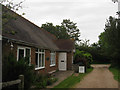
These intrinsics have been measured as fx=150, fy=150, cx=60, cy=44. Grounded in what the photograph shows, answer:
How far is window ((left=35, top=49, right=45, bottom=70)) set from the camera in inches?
509

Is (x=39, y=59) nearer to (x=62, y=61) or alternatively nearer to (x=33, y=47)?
(x=33, y=47)

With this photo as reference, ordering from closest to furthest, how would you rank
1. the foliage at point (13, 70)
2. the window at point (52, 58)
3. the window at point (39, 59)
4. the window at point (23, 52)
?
the foliage at point (13, 70)
the window at point (23, 52)
the window at point (39, 59)
the window at point (52, 58)

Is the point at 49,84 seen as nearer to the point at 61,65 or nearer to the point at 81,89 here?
the point at 81,89

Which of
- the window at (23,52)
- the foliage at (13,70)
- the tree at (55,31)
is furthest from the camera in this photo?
the tree at (55,31)

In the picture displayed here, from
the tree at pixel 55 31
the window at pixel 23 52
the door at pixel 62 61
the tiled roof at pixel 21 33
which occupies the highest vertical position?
the tree at pixel 55 31

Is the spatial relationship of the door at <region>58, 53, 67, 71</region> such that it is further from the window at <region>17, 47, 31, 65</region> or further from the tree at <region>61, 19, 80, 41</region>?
the tree at <region>61, 19, 80, 41</region>

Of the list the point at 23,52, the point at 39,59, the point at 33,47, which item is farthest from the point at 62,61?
the point at 23,52

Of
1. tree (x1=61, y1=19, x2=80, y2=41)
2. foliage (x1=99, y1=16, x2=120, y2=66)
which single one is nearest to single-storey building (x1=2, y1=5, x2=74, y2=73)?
foliage (x1=99, y1=16, x2=120, y2=66)

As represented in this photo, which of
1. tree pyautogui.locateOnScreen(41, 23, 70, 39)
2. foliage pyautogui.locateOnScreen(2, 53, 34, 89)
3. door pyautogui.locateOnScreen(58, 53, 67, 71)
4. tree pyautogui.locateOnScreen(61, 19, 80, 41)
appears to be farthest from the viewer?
tree pyautogui.locateOnScreen(61, 19, 80, 41)

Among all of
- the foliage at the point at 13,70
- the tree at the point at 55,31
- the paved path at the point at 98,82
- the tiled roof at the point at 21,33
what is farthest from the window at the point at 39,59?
the tree at the point at 55,31

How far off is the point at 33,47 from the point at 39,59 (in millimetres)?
2116

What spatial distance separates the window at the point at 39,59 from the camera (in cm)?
1293

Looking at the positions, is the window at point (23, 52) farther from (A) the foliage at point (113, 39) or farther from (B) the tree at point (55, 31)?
(B) the tree at point (55, 31)

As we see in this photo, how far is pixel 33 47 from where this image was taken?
11859 millimetres
